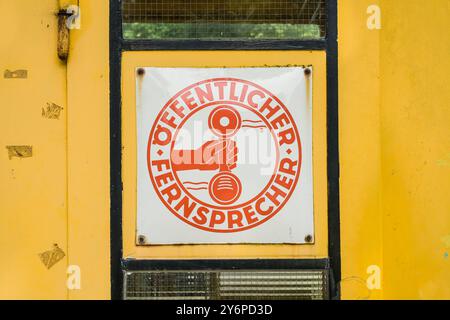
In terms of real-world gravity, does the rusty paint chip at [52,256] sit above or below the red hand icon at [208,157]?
below

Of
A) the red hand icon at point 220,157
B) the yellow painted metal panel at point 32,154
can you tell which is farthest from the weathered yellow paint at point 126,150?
the red hand icon at point 220,157

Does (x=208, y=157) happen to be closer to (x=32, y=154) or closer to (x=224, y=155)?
(x=224, y=155)

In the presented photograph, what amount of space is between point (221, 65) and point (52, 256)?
1.10 metres

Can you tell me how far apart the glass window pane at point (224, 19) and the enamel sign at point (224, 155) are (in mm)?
159

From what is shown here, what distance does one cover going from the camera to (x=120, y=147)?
9.55 feet

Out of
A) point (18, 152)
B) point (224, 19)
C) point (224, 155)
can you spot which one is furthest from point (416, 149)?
point (18, 152)

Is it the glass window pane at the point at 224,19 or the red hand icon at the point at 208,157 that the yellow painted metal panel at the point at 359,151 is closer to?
the glass window pane at the point at 224,19

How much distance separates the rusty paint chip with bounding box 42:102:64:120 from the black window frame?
228mm

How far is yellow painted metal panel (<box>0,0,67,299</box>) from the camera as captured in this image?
9.47 ft

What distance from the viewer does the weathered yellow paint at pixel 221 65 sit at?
2.90 meters

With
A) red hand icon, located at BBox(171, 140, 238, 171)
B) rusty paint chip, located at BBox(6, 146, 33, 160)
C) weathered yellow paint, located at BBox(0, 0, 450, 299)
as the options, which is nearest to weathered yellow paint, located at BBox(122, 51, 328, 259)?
weathered yellow paint, located at BBox(0, 0, 450, 299)

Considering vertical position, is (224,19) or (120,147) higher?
(224,19)

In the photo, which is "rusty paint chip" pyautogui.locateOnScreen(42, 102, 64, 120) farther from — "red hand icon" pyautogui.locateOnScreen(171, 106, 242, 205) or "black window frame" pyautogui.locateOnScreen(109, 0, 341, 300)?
"red hand icon" pyautogui.locateOnScreen(171, 106, 242, 205)
